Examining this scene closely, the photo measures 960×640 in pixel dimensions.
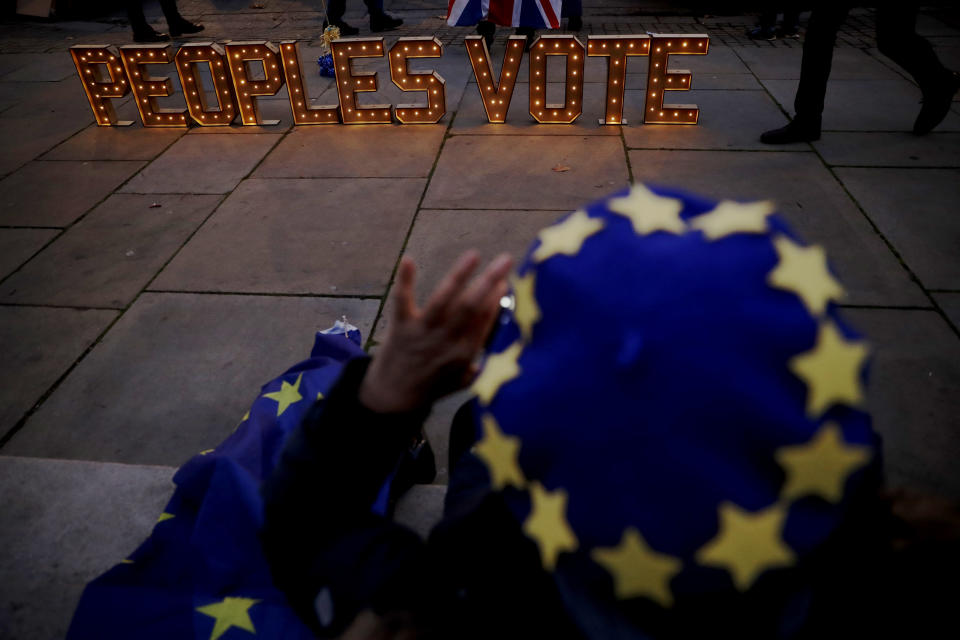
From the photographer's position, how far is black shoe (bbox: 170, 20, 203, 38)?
884 cm

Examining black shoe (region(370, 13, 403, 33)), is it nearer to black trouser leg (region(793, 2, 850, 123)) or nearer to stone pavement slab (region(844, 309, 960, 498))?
black trouser leg (region(793, 2, 850, 123))

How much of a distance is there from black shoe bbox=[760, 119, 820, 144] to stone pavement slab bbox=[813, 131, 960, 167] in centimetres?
10

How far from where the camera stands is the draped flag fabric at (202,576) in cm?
155

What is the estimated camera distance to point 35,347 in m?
3.13

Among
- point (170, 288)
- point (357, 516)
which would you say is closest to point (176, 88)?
point (170, 288)

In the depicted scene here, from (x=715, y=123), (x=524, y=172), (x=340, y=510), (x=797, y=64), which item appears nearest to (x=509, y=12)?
(x=715, y=123)

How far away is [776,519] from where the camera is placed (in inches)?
27.9

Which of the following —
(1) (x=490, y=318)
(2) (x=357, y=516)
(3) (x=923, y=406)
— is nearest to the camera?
(1) (x=490, y=318)

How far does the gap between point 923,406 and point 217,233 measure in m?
4.04

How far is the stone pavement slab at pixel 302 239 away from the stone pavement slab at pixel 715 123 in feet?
6.83

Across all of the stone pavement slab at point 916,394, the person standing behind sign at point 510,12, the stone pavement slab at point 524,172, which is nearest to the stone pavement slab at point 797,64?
the person standing behind sign at point 510,12

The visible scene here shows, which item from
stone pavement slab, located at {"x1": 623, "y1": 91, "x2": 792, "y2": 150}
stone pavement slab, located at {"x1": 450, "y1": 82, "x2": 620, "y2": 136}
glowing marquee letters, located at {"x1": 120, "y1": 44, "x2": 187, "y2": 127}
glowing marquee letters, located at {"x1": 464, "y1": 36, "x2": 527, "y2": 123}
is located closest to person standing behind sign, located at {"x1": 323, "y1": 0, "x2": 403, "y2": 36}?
stone pavement slab, located at {"x1": 450, "y1": 82, "x2": 620, "y2": 136}

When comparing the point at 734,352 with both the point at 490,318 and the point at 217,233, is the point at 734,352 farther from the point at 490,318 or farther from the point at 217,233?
the point at 217,233

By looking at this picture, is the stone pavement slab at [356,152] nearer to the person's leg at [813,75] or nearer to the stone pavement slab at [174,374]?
the stone pavement slab at [174,374]
